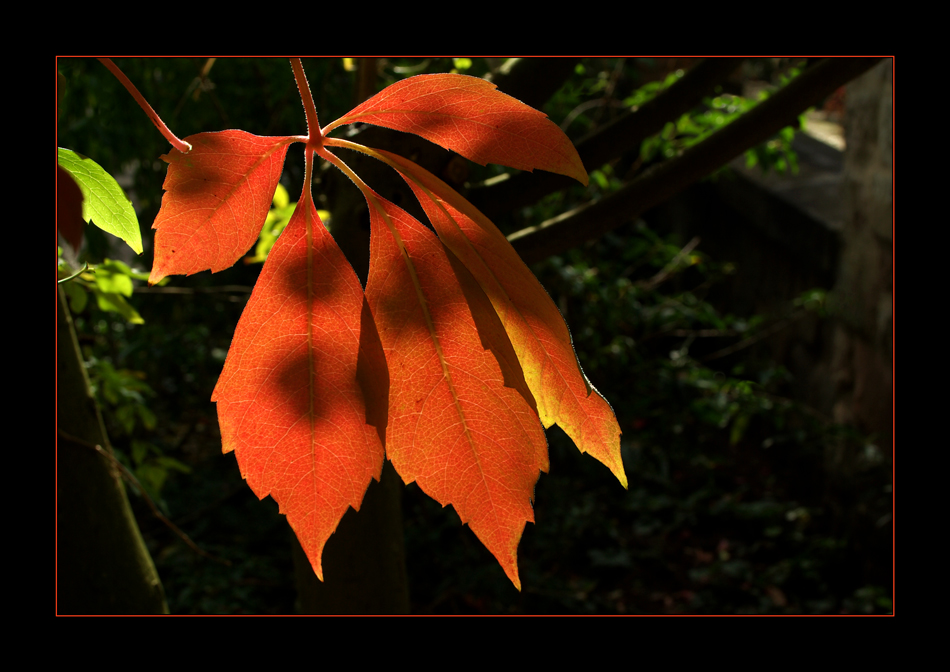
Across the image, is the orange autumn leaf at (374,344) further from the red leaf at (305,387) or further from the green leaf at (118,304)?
the green leaf at (118,304)

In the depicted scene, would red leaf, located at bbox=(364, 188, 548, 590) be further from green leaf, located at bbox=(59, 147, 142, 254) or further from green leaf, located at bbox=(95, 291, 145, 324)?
green leaf, located at bbox=(95, 291, 145, 324)

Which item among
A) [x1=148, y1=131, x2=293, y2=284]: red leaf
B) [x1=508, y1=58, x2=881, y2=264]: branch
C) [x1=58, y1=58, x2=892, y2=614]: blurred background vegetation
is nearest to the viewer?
[x1=148, y1=131, x2=293, y2=284]: red leaf

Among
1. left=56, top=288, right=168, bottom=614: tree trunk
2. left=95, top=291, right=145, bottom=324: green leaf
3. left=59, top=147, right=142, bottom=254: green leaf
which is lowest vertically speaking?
left=56, top=288, right=168, bottom=614: tree trunk

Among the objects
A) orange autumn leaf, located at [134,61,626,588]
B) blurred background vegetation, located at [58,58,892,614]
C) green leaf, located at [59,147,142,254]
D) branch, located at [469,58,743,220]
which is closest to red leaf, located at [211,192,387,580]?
orange autumn leaf, located at [134,61,626,588]

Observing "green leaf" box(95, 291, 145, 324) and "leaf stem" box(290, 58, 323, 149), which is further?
"green leaf" box(95, 291, 145, 324)

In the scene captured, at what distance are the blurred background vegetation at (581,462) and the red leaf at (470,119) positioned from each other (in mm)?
1117

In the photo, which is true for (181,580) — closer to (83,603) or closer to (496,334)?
(83,603)

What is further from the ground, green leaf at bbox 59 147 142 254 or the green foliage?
green leaf at bbox 59 147 142 254

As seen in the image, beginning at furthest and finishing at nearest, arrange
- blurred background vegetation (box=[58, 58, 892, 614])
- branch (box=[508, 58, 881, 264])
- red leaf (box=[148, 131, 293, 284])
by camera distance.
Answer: blurred background vegetation (box=[58, 58, 892, 614])
branch (box=[508, 58, 881, 264])
red leaf (box=[148, 131, 293, 284])

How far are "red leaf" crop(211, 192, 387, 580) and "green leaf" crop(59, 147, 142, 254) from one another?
0.39 ft

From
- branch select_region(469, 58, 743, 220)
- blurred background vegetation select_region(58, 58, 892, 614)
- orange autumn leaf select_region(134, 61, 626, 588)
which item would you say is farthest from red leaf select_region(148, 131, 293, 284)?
blurred background vegetation select_region(58, 58, 892, 614)

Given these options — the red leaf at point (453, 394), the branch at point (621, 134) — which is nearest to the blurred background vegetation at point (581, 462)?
the branch at point (621, 134)

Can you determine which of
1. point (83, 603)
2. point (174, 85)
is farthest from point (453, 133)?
point (174, 85)

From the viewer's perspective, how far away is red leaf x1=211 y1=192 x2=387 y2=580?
1.02 feet
